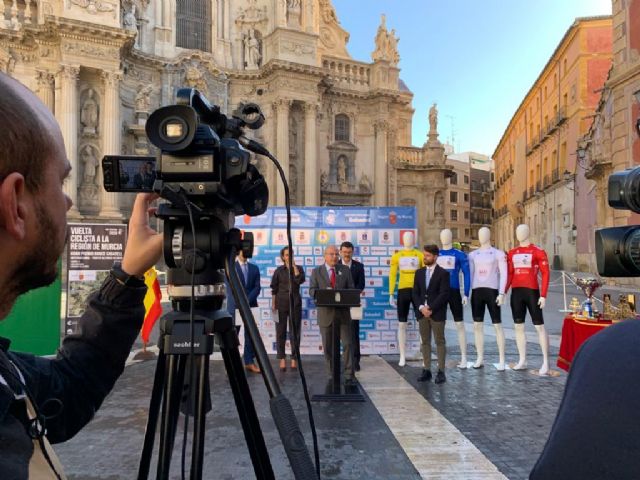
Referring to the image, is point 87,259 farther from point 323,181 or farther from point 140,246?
point 323,181

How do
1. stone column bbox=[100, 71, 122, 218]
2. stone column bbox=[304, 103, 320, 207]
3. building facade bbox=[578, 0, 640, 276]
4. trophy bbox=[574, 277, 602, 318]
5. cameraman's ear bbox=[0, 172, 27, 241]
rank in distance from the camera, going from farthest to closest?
stone column bbox=[304, 103, 320, 207]
stone column bbox=[100, 71, 122, 218]
building facade bbox=[578, 0, 640, 276]
trophy bbox=[574, 277, 602, 318]
cameraman's ear bbox=[0, 172, 27, 241]

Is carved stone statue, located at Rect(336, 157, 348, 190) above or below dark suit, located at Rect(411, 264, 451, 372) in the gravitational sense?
above

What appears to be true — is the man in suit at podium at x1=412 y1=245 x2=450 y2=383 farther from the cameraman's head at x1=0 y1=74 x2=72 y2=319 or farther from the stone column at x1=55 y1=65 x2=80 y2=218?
the stone column at x1=55 y1=65 x2=80 y2=218

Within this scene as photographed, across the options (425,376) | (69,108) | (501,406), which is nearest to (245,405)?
(501,406)

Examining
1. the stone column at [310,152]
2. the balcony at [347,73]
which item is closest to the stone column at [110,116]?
the stone column at [310,152]

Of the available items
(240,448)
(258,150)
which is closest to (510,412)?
(240,448)

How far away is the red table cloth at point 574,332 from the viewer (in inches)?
252

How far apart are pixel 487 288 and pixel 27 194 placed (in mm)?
8408

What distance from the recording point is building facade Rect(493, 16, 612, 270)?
33.3 meters

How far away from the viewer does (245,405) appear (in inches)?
75.5

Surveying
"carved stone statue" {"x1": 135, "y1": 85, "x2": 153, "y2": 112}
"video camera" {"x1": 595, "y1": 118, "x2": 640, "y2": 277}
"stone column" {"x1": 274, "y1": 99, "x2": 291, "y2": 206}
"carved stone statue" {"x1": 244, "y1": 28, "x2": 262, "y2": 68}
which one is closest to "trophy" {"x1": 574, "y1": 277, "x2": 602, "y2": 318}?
"video camera" {"x1": 595, "y1": 118, "x2": 640, "y2": 277}

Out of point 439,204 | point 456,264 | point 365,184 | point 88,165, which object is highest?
point 365,184

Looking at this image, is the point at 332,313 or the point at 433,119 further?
the point at 433,119

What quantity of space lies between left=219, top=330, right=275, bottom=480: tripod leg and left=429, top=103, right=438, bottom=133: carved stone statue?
35.6 meters
